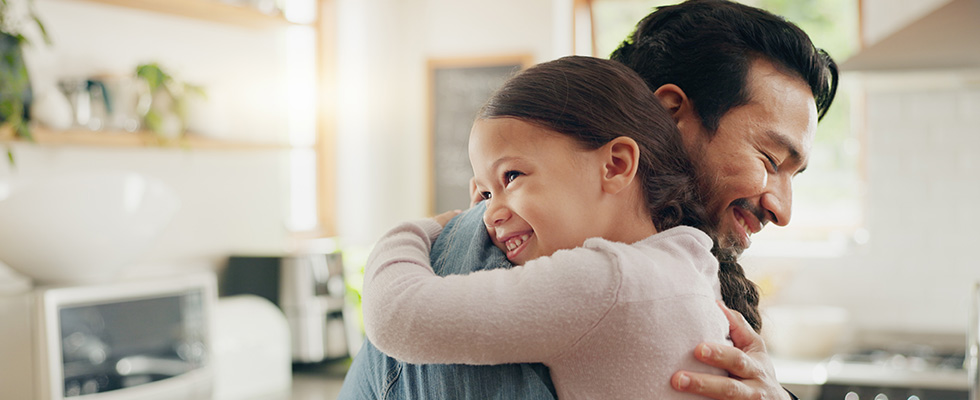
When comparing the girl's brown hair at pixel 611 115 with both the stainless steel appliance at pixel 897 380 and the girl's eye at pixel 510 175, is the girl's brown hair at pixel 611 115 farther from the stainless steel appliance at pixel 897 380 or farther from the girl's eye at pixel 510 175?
the stainless steel appliance at pixel 897 380

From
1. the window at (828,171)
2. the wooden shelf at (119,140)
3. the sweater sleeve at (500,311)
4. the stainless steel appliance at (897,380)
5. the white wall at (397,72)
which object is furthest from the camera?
the white wall at (397,72)

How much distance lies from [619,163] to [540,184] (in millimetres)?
82

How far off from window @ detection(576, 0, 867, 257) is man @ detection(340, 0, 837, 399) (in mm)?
3144

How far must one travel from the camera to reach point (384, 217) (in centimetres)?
460

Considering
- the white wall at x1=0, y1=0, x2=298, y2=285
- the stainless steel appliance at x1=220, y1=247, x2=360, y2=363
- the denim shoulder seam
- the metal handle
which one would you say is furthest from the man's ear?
the stainless steel appliance at x1=220, y1=247, x2=360, y2=363

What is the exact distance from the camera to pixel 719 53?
98 cm

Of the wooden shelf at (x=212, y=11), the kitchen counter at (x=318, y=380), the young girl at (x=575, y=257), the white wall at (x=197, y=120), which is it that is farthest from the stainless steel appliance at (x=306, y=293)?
the young girl at (x=575, y=257)

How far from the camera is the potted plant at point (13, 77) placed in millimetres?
2020

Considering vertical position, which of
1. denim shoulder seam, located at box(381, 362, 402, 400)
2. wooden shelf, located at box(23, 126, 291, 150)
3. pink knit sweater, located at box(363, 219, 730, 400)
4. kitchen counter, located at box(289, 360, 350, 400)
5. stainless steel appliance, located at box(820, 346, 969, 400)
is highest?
wooden shelf, located at box(23, 126, 291, 150)

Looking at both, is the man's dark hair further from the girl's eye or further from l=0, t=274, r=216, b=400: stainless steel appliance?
l=0, t=274, r=216, b=400: stainless steel appliance

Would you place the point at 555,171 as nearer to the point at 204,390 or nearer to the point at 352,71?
the point at 204,390

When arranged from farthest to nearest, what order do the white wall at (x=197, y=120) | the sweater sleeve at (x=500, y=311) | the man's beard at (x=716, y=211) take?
the white wall at (x=197, y=120)
the man's beard at (x=716, y=211)
the sweater sleeve at (x=500, y=311)

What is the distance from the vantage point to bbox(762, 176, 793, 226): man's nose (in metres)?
1.01

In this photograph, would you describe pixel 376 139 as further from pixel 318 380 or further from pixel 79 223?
pixel 79 223
